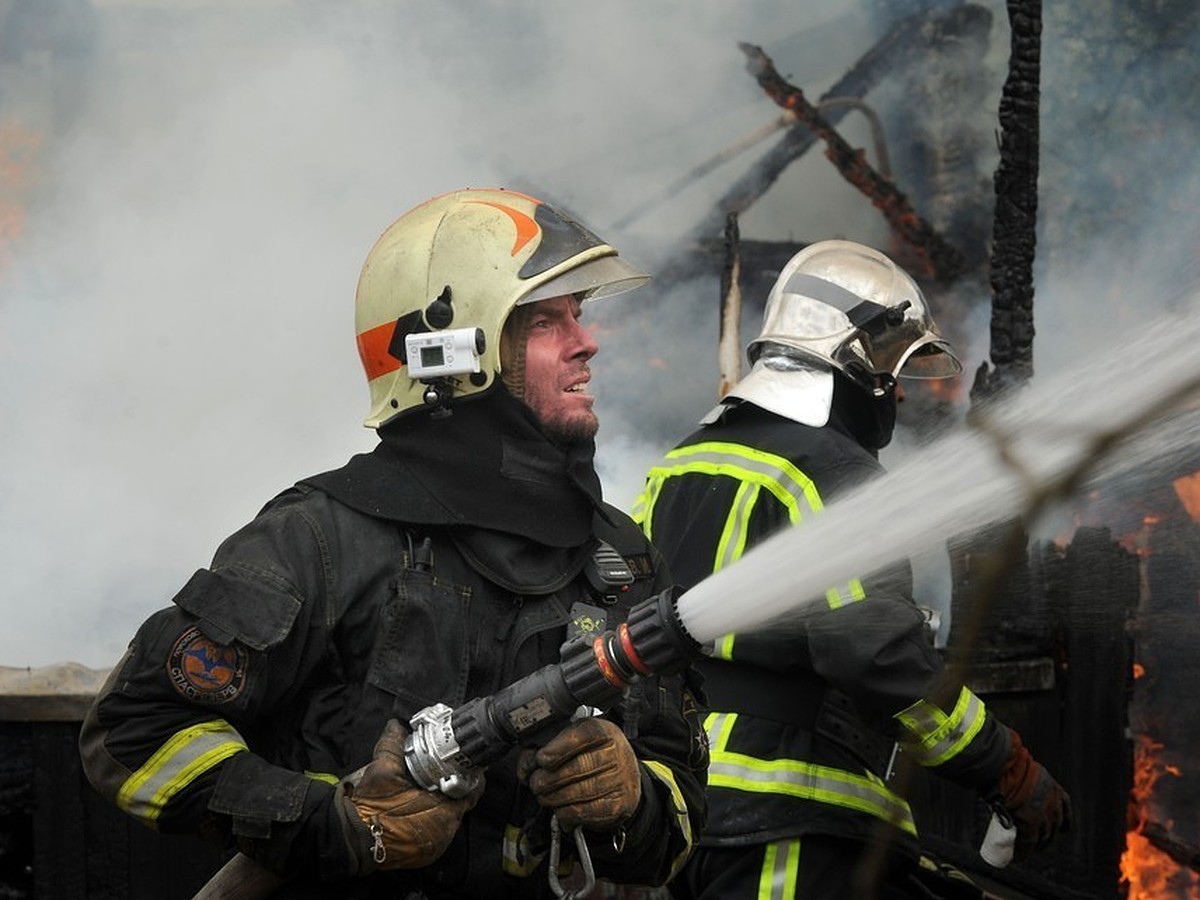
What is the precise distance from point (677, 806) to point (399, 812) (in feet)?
1.90

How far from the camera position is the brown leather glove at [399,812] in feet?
8.63

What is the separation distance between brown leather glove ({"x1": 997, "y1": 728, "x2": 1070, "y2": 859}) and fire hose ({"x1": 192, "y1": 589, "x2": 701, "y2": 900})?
2.04 m

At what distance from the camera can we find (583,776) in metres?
2.70

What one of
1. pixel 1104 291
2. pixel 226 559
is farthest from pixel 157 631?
pixel 1104 291

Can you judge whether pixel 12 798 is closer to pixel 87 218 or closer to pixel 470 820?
pixel 87 218

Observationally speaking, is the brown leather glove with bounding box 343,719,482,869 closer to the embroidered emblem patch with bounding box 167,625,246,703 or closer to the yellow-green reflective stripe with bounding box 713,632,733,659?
the embroidered emblem patch with bounding box 167,625,246,703

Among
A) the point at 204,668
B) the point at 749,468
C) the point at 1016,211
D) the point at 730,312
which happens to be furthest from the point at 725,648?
the point at 1016,211

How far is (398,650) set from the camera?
9.28 ft

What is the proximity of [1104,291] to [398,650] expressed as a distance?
20.0 ft

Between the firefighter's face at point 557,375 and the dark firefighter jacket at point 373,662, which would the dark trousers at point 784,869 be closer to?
the dark firefighter jacket at point 373,662

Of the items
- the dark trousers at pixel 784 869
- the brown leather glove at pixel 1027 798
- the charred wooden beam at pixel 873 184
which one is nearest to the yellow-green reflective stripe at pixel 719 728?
the dark trousers at pixel 784 869

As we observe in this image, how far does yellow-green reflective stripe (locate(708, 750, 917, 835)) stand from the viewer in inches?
164

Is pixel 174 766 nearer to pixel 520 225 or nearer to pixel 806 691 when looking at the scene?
pixel 520 225

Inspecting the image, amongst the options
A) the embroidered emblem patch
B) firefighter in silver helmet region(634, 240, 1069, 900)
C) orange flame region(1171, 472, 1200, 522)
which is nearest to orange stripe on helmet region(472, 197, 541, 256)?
the embroidered emblem patch
